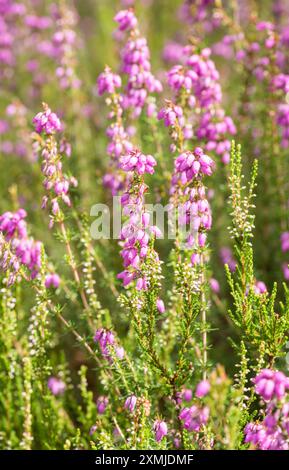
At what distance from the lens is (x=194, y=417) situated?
3.07 metres

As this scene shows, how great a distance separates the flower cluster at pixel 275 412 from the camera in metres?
2.50

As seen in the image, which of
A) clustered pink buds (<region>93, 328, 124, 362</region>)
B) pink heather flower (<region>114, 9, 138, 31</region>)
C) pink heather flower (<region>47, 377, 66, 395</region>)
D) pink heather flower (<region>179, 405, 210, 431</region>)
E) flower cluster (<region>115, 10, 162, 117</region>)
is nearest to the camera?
pink heather flower (<region>179, 405, 210, 431</region>)

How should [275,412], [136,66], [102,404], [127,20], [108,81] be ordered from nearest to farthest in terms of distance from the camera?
[275,412], [102,404], [108,81], [136,66], [127,20]

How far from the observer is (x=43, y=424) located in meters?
4.21

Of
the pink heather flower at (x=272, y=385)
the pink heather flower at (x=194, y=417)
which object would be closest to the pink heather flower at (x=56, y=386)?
the pink heather flower at (x=194, y=417)

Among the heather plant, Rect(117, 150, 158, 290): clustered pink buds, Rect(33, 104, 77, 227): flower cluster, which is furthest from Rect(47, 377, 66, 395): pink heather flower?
Rect(117, 150, 158, 290): clustered pink buds

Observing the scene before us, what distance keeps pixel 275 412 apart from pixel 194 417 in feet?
1.91

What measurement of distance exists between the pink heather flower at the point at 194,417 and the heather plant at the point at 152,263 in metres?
0.01

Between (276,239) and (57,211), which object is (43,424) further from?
(276,239)

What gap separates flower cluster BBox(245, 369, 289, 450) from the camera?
250 centimetres

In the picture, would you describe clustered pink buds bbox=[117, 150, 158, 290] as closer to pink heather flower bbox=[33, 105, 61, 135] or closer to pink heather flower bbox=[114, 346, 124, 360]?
pink heather flower bbox=[114, 346, 124, 360]

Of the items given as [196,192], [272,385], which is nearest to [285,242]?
[196,192]

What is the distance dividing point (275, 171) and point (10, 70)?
4788 mm

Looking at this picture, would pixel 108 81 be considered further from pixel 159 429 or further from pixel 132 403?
pixel 159 429
